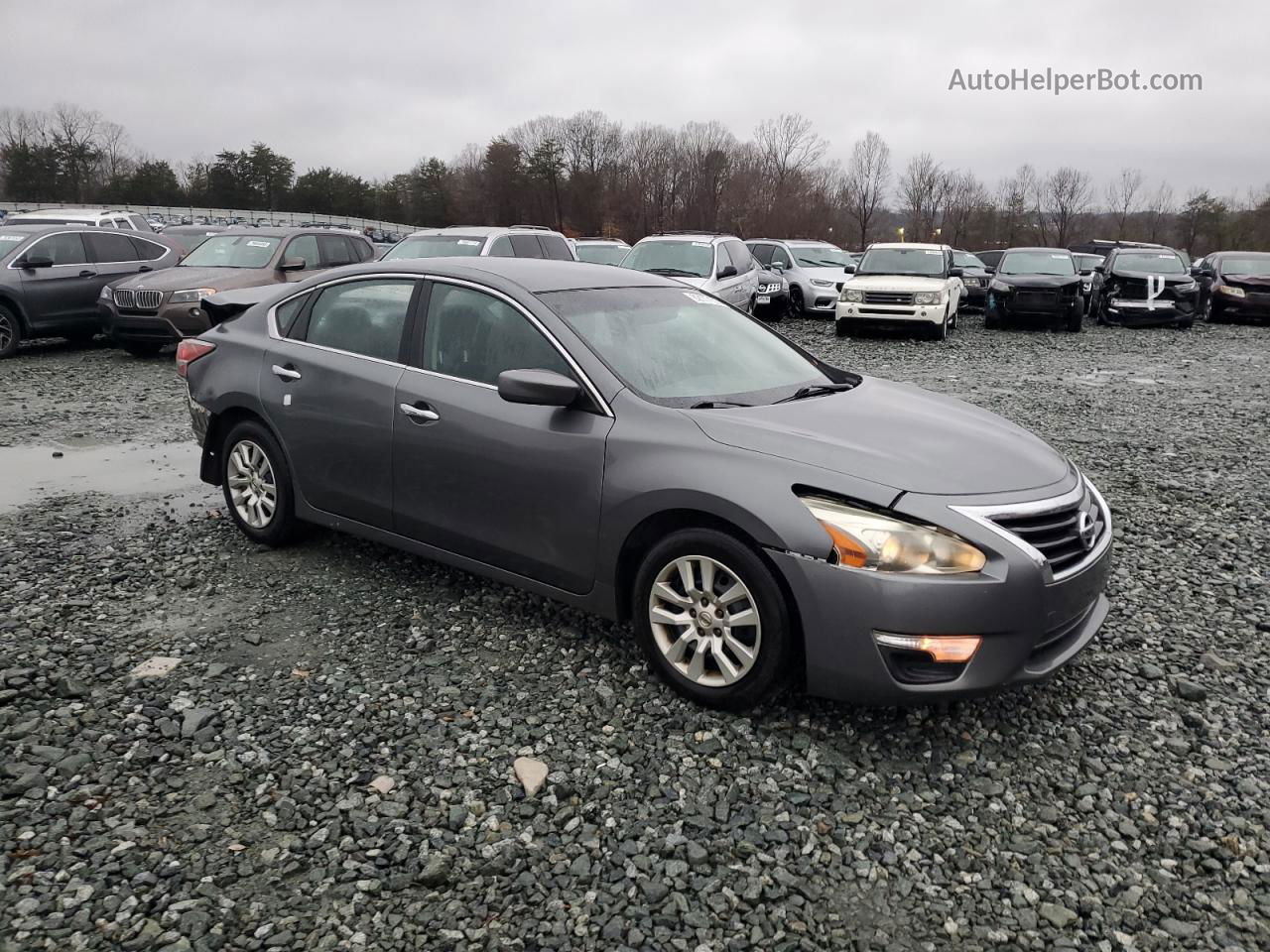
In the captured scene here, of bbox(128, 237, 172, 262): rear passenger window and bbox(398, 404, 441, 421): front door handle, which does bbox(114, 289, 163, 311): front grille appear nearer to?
Result: bbox(128, 237, 172, 262): rear passenger window

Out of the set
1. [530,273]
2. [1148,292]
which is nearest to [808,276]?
[1148,292]

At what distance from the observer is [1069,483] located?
3.56 metres

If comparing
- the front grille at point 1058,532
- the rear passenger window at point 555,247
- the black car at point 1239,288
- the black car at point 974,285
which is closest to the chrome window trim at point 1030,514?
the front grille at point 1058,532

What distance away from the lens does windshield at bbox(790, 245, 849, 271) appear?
2102 cm

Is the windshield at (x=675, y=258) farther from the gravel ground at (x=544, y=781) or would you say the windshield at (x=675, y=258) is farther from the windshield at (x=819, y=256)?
the gravel ground at (x=544, y=781)

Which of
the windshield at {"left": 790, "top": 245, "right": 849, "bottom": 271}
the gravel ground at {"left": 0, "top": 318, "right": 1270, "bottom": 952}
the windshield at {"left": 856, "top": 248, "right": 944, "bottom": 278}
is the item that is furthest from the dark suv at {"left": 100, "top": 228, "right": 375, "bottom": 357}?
the windshield at {"left": 790, "top": 245, "right": 849, "bottom": 271}

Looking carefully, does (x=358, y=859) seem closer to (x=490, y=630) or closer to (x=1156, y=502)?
(x=490, y=630)

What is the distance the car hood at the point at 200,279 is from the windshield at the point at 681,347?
30.2ft

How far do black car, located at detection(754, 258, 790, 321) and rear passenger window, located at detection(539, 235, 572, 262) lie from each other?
485 cm

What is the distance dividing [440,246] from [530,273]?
8505 mm

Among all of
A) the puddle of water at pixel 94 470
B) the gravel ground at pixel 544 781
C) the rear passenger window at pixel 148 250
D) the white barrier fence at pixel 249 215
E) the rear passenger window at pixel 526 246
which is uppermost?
the white barrier fence at pixel 249 215

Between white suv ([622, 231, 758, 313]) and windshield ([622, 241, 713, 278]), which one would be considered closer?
white suv ([622, 231, 758, 313])

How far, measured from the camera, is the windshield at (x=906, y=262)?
55.7 ft

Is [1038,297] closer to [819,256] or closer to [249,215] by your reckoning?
[819,256]
